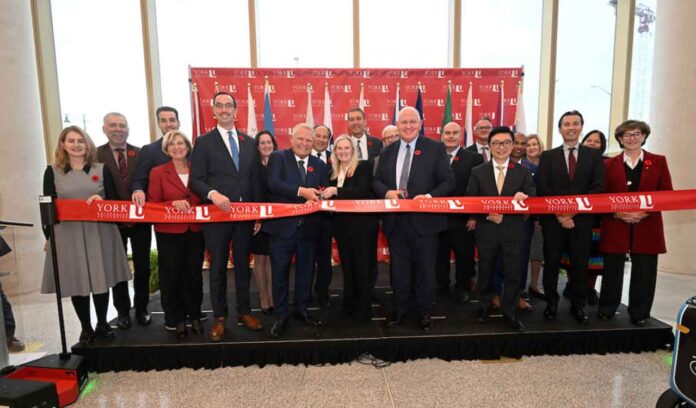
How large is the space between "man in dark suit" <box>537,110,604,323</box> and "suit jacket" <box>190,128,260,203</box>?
8.28ft

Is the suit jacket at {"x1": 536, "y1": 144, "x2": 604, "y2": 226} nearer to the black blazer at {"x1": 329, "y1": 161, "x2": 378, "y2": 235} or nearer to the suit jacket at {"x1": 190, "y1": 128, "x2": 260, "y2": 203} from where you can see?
the black blazer at {"x1": 329, "y1": 161, "x2": 378, "y2": 235}

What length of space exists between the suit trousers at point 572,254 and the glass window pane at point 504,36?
3.56 meters

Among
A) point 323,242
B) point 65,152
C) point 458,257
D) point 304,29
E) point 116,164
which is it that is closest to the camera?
point 65,152

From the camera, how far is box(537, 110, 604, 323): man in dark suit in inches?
122

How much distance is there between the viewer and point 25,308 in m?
4.25

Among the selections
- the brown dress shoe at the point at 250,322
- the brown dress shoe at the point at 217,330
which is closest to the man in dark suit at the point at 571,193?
the brown dress shoe at the point at 250,322

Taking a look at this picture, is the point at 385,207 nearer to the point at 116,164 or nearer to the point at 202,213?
the point at 202,213

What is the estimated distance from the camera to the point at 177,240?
286 centimetres

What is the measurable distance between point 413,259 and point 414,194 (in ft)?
1.84

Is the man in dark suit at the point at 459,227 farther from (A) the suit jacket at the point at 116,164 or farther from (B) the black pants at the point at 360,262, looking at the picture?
(A) the suit jacket at the point at 116,164

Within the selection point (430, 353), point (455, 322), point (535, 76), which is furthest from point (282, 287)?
point (535, 76)

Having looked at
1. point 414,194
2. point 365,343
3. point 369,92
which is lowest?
point 365,343

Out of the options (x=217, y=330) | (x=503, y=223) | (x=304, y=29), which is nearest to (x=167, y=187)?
(x=217, y=330)

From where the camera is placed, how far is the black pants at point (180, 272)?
9.40 ft
